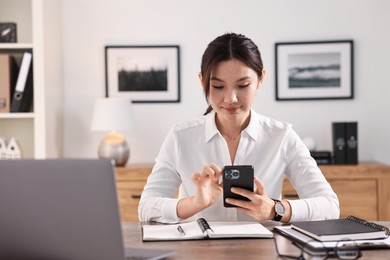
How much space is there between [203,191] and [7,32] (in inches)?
97.4

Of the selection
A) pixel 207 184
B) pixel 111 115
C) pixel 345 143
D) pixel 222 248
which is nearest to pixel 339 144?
pixel 345 143

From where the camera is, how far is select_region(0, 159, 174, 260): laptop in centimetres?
119

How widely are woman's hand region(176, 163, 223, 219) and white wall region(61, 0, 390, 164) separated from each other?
2207 millimetres

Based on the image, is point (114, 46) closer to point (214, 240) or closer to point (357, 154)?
point (357, 154)

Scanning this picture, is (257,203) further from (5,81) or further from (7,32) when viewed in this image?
(7,32)

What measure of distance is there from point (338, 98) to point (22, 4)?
2.15m

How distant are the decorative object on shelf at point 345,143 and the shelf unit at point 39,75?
1761mm

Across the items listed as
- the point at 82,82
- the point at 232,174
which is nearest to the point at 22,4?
the point at 82,82

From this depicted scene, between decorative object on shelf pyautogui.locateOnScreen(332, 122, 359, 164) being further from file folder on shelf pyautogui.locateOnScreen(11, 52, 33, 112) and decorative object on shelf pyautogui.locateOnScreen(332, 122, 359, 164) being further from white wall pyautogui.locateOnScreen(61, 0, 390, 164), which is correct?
file folder on shelf pyautogui.locateOnScreen(11, 52, 33, 112)

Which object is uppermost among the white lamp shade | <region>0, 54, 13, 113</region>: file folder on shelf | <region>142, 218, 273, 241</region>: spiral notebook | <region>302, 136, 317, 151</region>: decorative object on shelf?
<region>0, 54, 13, 113</region>: file folder on shelf

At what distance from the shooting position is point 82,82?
4.14 metres

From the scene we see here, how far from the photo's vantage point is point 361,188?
12.1ft

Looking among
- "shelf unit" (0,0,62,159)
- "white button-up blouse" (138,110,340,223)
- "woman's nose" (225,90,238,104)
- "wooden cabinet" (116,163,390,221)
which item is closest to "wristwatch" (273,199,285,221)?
"white button-up blouse" (138,110,340,223)

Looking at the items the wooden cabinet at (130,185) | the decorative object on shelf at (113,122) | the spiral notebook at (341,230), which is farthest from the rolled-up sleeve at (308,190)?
the decorative object on shelf at (113,122)
